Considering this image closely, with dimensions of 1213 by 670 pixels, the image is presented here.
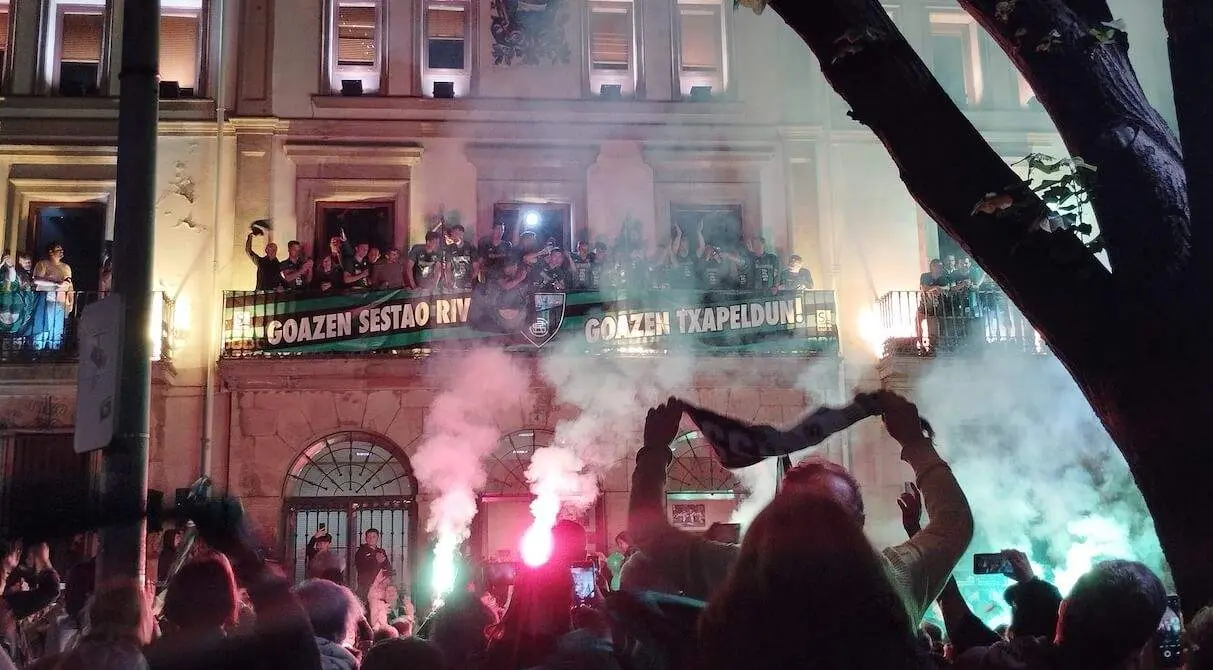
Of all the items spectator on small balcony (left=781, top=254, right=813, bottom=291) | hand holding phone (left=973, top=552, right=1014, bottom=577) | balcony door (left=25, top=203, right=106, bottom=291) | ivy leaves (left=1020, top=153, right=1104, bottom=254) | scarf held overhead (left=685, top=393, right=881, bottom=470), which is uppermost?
balcony door (left=25, top=203, right=106, bottom=291)

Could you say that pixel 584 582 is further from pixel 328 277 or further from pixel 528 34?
pixel 528 34

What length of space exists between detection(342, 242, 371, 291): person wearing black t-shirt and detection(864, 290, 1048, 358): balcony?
7.83 m

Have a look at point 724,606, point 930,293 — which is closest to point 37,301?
point 930,293

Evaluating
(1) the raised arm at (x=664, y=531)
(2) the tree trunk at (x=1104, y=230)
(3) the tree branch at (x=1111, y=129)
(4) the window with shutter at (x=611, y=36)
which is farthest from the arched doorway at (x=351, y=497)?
(3) the tree branch at (x=1111, y=129)

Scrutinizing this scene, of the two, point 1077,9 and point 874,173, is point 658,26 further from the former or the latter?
point 1077,9

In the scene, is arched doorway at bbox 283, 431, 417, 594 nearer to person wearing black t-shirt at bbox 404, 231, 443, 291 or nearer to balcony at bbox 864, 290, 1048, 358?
person wearing black t-shirt at bbox 404, 231, 443, 291

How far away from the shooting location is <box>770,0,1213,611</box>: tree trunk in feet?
9.93

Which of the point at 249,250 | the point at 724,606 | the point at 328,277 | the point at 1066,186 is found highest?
the point at 249,250

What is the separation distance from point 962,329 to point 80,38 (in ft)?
47.4

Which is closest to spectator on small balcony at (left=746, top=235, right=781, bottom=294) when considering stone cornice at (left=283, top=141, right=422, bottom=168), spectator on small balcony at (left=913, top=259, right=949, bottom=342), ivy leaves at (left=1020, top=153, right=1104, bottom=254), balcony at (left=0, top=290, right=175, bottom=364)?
spectator on small balcony at (left=913, top=259, right=949, bottom=342)

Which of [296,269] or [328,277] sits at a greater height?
[296,269]

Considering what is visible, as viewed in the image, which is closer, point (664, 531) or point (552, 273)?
point (664, 531)

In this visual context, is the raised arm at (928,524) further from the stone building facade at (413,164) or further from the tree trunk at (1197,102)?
the stone building facade at (413,164)

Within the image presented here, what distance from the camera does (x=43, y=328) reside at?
584 inches
